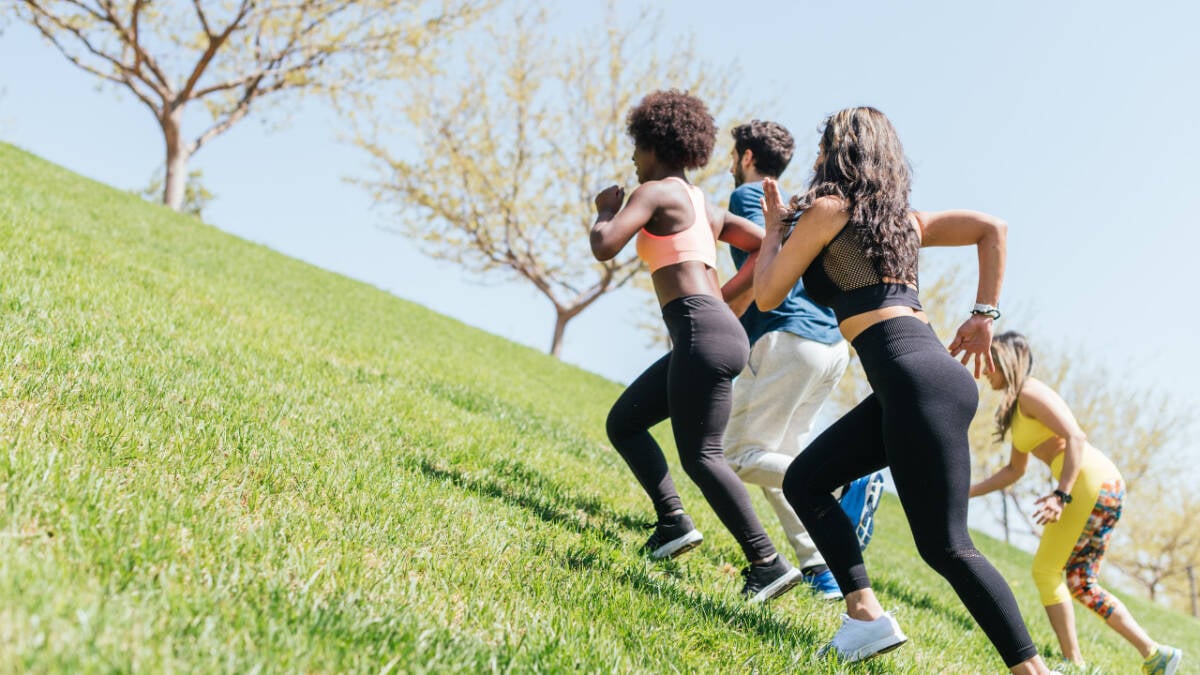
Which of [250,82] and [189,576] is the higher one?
[250,82]

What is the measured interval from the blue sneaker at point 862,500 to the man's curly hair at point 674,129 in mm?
2354

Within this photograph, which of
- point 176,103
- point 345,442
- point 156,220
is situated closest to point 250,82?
point 176,103

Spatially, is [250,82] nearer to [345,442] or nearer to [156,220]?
[156,220]

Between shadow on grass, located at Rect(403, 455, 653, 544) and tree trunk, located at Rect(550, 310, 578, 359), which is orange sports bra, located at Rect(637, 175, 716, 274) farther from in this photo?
tree trunk, located at Rect(550, 310, 578, 359)

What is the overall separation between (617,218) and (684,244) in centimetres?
40

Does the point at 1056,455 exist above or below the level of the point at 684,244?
below

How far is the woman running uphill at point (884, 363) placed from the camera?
9.63ft

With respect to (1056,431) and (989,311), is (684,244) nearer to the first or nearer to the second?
(989,311)

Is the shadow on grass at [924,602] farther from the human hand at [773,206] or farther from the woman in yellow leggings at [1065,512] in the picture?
the human hand at [773,206]

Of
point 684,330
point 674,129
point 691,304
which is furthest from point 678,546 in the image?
point 674,129

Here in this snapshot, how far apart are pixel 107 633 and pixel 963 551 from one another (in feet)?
8.79

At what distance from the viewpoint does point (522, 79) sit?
27672 millimetres

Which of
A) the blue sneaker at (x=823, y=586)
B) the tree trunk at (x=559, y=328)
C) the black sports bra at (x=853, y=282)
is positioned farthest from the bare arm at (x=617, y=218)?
the tree trunk at (x=559, y=328)

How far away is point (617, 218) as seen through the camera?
12.3 feet
